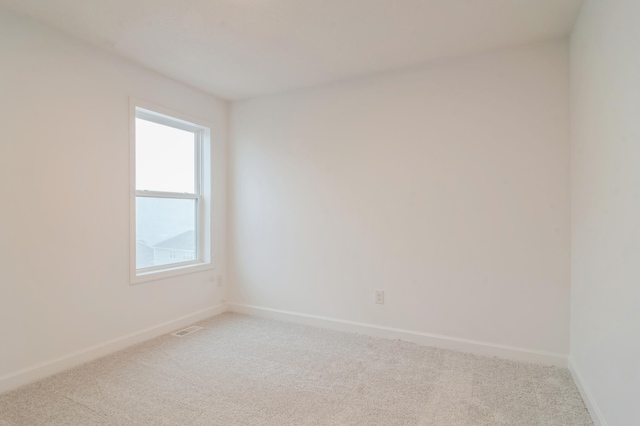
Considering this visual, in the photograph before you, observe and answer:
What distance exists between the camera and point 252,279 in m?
3.85

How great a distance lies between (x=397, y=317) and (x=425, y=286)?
1.26 feet

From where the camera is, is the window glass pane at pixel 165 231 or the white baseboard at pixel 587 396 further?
the window glass pane at pixel 165 231

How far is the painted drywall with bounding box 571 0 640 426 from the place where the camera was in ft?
4.81

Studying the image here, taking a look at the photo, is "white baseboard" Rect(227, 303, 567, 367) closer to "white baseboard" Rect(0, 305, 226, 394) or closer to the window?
"white baseboard" Rect(0, 305, 226, 394)

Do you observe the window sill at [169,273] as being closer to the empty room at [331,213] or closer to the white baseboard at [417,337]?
the empty room at [331,213]

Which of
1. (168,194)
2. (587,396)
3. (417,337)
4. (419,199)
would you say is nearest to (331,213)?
(419,199)

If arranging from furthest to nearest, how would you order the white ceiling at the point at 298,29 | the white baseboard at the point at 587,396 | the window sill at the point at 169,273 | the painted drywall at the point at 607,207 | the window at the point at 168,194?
the window at the point at 168,194 < the window sill at the point at 169,273 < the white ceiling at the point at 298,29 < the white baseboard at the point at 587,396 < the painted drywall at the point at 607,207

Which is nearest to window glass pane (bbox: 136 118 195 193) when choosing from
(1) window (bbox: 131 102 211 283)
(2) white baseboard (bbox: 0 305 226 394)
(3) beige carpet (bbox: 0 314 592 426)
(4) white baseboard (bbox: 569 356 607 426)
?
(1) window (bbox: 131 102 211 283)

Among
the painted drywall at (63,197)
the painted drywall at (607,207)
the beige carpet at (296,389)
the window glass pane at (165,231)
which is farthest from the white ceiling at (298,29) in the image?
the beige carpet at (296,389)

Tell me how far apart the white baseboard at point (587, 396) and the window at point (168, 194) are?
326 centimetres

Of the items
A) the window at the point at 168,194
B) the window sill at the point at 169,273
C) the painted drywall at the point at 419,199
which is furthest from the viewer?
the window at the point at 168,194

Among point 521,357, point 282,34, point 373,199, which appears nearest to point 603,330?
point 521,357

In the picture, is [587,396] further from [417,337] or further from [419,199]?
[419,199]

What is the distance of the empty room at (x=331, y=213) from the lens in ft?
6.42
